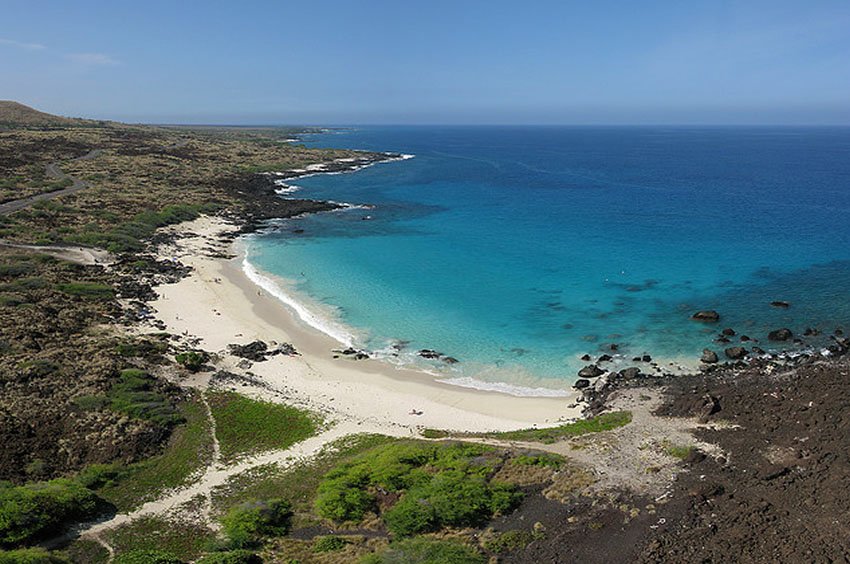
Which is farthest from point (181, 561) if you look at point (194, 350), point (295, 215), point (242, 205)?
point (242, 205)

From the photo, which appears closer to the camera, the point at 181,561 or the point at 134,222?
the point at 181,561

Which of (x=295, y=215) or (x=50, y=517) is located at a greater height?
(x=295, y=215)

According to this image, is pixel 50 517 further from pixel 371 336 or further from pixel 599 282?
pixel 599 282

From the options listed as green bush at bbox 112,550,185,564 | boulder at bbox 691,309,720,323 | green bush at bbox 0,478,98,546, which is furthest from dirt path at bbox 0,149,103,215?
boulder at bbox 691,309,720,323

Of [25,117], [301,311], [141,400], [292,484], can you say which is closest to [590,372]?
[292,484]

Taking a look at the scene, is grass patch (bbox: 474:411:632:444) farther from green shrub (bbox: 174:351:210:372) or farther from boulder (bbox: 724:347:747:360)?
green shrub (bbox: 174:351:210:372)

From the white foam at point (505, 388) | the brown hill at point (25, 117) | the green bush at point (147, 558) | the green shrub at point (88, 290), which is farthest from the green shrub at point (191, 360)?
the brown hill at point (25, 117)
